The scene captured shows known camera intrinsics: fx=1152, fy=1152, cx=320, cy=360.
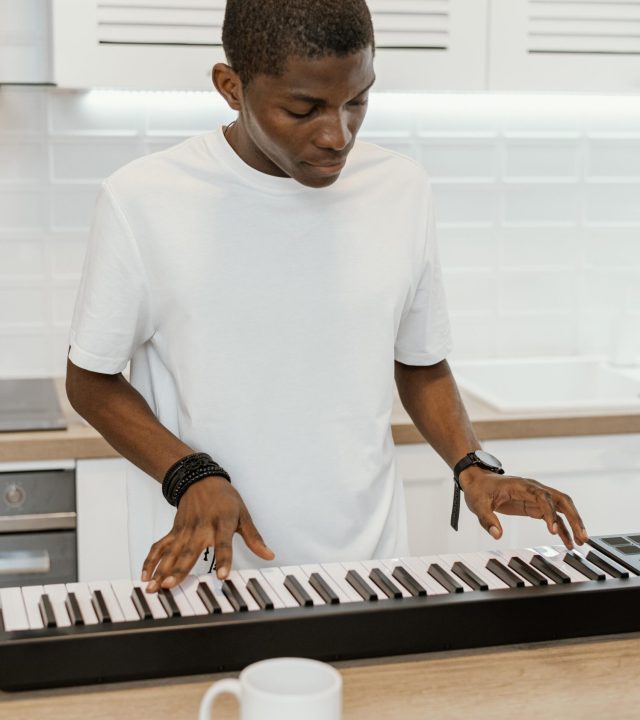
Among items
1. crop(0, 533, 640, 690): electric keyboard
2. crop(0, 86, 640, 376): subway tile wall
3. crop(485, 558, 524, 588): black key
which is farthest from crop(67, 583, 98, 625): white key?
crop(0, 86, 640, 376): subway tile wall

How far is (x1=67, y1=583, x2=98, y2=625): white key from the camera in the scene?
3.49 ft

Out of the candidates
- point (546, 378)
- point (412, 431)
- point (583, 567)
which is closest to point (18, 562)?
point (412, 431)

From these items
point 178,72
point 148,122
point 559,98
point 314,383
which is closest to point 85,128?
point 148,122

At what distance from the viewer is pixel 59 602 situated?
112cm

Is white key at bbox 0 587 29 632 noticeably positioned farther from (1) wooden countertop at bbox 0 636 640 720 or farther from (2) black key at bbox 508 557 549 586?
(2) black key at bbox 508 557 549 586

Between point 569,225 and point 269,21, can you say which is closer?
point 269,21

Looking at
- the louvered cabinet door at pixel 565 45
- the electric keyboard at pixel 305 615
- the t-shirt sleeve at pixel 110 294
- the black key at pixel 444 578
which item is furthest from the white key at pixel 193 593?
the louvered cabinet door at pixel 565 45

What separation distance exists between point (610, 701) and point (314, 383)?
58 cm

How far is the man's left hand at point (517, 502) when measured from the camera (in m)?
1.28

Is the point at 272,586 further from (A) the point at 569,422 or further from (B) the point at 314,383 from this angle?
(A) the point at 569,422

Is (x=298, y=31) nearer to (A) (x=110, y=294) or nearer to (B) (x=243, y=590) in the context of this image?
(A) (x=110, y=294)

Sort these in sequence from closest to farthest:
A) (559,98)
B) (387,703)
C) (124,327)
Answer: (387,703), (124,327), (559,98)

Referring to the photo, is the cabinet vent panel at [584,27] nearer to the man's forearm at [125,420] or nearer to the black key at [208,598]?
the man's forearm at [125,420]

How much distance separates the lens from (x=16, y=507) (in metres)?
2.10
